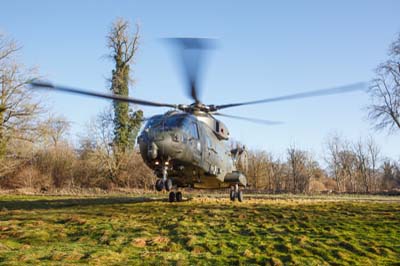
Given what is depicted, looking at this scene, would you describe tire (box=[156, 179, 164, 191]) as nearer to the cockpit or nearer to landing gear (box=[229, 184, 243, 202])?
the cockpit

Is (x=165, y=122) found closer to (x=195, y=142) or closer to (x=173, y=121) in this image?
(x=173, y=121)

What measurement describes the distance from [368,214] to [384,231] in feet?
9.58

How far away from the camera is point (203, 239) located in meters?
8.41

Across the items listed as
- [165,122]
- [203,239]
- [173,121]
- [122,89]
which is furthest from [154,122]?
[122,89]

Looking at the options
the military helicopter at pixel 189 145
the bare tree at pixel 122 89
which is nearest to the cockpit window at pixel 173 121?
the military helicopter at pixel 189 145

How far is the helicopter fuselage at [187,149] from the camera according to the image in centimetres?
1398

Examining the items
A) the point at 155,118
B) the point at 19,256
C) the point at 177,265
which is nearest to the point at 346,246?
the point at 177,265

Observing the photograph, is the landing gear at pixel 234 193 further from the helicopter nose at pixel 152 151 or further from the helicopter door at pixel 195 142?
the helicopter nose at pixel 152 151

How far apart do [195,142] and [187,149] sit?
2.36 feet

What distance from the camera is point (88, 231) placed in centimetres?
916

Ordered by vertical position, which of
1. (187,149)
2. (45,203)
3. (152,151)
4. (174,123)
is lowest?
(45,203)

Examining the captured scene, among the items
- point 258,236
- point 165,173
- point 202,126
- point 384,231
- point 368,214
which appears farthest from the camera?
point 202,126

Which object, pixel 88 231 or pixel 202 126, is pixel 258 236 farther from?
pixel 202 126

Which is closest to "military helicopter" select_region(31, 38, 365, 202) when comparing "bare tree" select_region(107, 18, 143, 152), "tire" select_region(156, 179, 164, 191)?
"tire" select_region(156, 179, 164, 191)
